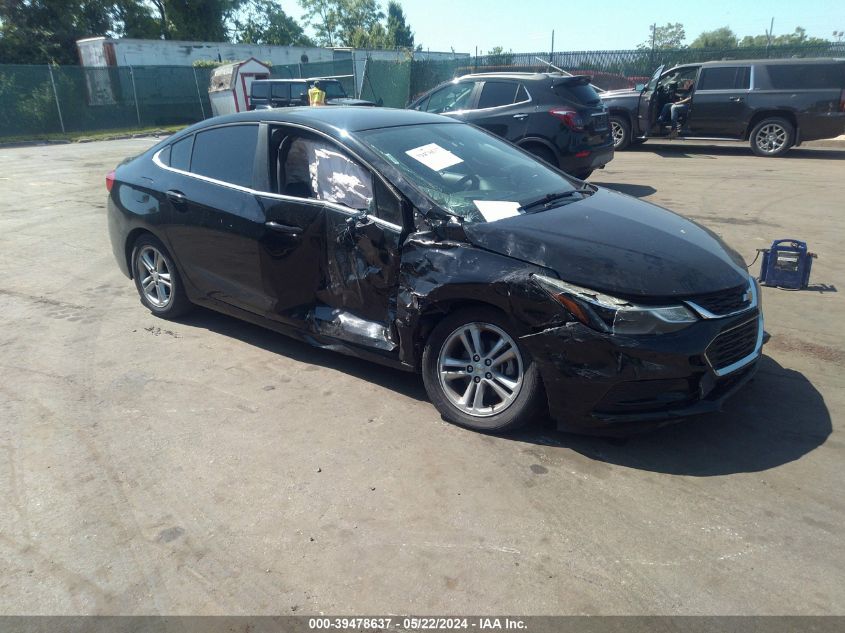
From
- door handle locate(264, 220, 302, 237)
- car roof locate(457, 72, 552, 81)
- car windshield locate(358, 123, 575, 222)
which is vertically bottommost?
door handle locate(264, 220, 302, 237)

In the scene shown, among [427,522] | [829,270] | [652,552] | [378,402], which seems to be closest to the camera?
[652,552]

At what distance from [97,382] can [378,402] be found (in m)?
1.96

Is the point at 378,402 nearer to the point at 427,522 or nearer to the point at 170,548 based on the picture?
the point at 427,522

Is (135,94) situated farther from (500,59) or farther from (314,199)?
(314,199)

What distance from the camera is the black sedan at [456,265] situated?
3.43 metres

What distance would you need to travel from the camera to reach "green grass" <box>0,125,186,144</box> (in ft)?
81.8

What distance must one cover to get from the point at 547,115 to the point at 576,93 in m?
0.70

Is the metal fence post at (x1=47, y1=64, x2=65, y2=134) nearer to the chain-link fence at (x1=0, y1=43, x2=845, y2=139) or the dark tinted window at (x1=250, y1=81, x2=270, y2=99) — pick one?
the chain-link fence at (x1=0, y1=43, x2=845, y2=139)

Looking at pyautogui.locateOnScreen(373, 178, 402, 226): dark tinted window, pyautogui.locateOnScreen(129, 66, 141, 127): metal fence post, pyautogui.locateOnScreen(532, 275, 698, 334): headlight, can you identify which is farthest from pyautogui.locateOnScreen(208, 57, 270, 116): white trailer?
pyautogui.locateOnScreen(532, 275, 698, 334): headlight

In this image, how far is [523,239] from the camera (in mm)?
3705

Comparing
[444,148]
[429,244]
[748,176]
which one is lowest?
[748,176]

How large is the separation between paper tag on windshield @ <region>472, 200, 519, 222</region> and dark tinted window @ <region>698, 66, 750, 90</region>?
13.0m

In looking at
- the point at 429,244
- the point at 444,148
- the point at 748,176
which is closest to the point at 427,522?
the point at 429,244

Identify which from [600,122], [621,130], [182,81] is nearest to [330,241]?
[600,122]
